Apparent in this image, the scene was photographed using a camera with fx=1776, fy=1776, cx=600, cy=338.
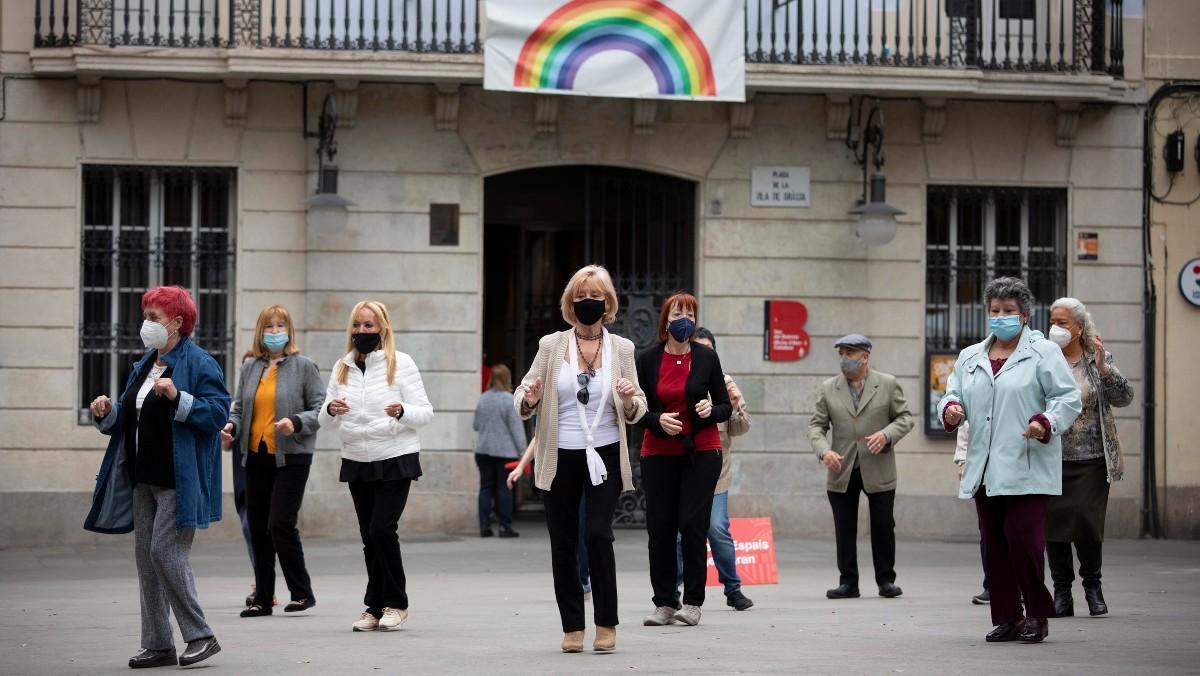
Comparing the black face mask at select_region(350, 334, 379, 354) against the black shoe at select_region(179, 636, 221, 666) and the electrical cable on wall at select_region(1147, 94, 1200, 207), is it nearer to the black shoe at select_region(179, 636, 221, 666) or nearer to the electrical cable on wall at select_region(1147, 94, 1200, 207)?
the black shoe at select_region(179, 636, 221, 666)

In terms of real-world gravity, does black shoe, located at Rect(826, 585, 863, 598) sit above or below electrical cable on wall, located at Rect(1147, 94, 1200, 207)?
below

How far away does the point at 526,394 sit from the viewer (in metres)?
8.77

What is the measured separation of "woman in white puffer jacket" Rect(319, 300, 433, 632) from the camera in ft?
32.2

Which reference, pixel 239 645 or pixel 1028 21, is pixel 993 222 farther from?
pixel 239 645

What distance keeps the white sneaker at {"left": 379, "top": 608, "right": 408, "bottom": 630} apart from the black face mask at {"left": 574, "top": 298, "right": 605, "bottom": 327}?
7.00 feet

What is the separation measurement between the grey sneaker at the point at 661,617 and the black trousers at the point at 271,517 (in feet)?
7.31

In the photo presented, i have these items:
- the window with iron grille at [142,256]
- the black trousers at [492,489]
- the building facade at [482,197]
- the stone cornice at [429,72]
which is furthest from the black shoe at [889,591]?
the window with iron grille at [142,256]

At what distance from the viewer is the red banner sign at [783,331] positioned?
1822 cm

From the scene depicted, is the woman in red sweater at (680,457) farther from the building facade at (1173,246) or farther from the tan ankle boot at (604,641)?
the building facade at (1173,246)

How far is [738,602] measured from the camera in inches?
444

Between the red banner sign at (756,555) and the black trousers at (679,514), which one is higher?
the black trousers at (679,514)

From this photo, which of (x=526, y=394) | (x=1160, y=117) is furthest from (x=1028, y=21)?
(x=526, y=394)

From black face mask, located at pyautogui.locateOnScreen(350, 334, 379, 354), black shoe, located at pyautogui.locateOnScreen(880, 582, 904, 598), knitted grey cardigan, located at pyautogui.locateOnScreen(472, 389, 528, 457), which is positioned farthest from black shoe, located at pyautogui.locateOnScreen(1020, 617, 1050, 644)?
knitted grey cardigan, located at pyautogui.locateOnScreen(472, 389, 528, 457)

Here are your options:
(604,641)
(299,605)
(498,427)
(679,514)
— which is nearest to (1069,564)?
(679,514)
